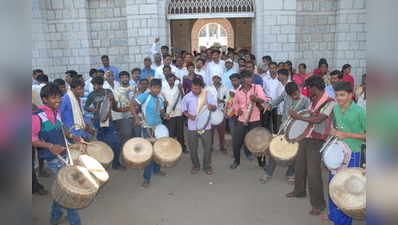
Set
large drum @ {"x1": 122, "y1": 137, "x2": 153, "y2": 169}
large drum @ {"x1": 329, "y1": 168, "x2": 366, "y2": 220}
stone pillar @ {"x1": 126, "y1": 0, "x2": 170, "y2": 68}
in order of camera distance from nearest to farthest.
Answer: large drum @ {"x1": 329, "y1": 168, "x2": 366, "y2": 220}, large drum @ {"x1": 122, "y1": 137, "x2": 153, "y2": 169}, stone pillar @ {"x1": 126, "y1": 0, "x2": 170, "y2": 68}

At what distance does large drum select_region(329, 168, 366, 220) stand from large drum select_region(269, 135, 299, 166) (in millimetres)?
1537

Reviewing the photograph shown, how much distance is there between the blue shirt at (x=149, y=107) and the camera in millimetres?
5462

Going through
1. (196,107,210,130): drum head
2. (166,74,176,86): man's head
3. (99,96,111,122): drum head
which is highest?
(166,74,176,86): man's head

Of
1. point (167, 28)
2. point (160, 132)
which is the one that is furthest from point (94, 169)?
point (167, 28)

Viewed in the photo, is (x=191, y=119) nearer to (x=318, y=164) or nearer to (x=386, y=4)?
(x=318, y=164)

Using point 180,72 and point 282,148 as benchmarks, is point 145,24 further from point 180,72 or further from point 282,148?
point 282,148

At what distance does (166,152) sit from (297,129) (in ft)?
6.32

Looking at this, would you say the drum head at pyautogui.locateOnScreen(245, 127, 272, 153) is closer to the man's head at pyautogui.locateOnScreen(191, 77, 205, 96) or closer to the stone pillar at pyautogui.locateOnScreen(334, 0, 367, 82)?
the man's head at pyautogui.locateOnScreen(191, 77, 205, 96)

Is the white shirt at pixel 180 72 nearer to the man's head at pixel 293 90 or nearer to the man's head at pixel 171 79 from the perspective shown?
the man's head at pixel 171 79

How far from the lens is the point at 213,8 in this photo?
10.1 m

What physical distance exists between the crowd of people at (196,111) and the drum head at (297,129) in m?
0.10

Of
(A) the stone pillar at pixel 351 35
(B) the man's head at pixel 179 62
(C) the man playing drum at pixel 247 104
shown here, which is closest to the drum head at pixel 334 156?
(C) the man playing drum at pixel 247 104

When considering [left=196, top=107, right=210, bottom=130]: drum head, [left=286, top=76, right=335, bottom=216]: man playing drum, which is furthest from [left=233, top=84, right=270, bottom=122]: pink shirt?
[left=286, top=76, right=335, bottom=216]: man playing drum

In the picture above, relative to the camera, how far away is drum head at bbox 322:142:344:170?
→ 3488mm
